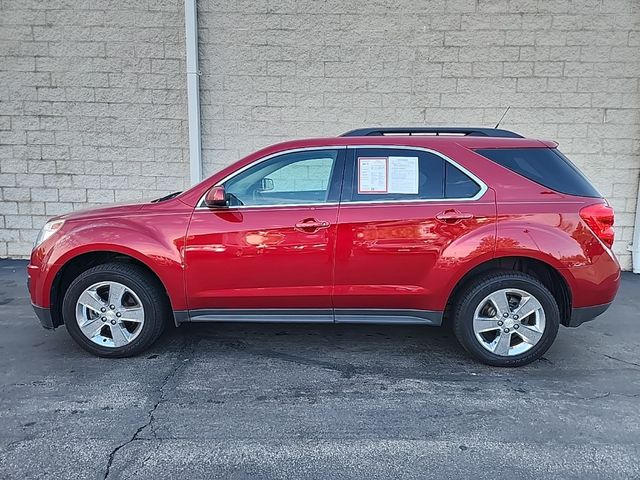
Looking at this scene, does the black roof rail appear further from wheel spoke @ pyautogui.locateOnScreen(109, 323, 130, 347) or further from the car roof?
wheel spoke @ pyautogui.locateOnScreen(109, 323, 130, 347)

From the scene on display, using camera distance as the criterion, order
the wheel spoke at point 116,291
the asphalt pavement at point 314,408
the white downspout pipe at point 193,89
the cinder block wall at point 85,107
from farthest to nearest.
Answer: the cinder block wall at point 85,107
the white downspout pipe at point 193,89
the wheel spoke at point 116,291
the asphalt pavement at point 314,408

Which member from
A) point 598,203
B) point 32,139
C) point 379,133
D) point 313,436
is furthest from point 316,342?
point 32,139

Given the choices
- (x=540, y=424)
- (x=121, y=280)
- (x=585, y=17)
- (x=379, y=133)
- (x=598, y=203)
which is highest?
(x=585, y=17)

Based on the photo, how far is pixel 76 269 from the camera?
→ 4.34 meters

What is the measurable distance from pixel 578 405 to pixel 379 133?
2584mm

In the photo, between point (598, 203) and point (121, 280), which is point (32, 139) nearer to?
point (121, 280)

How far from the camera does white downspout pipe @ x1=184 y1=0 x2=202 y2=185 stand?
721 cm

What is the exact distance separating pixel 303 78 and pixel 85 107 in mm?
3286

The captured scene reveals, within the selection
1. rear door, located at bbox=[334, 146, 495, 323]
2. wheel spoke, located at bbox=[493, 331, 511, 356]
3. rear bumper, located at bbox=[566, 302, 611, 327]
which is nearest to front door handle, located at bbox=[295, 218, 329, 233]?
rear door, located at bbox=[334, 146, 495, 323]

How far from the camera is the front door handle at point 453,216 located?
3943 mm

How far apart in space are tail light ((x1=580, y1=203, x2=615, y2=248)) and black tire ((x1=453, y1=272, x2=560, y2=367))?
58cm

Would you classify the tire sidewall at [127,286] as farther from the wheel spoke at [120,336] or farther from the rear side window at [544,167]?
the rear side window at [544,167]

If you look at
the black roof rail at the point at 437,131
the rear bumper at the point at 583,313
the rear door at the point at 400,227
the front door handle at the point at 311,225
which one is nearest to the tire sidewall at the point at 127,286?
the front door handle at the point at 311,225

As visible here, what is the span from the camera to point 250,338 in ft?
15.6
